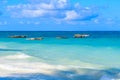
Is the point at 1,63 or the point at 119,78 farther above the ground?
the point at 1,63

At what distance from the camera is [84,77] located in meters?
14.2

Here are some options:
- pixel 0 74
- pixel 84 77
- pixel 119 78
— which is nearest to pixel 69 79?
pixel 84 77

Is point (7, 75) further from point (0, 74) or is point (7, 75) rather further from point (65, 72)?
point (65, 72)

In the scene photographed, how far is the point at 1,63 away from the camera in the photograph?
19.1 m

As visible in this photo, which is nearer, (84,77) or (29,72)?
(84,77)

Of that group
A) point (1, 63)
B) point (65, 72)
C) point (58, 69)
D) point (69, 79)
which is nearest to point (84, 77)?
point (69, 79)

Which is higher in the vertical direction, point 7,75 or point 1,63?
point 1,63

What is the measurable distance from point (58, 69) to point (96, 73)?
2.12 meters

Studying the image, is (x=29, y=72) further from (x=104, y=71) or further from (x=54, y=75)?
(x=104, y=71)

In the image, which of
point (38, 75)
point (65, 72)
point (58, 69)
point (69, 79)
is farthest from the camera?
point (58, 69)

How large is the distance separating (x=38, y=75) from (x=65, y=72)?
1.54m

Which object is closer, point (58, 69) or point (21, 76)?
point (21, 76)

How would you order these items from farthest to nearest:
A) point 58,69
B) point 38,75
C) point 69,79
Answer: point 58,69 < point 38,75 < point 69,79

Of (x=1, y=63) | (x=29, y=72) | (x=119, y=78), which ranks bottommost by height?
(x=119, y=78)
